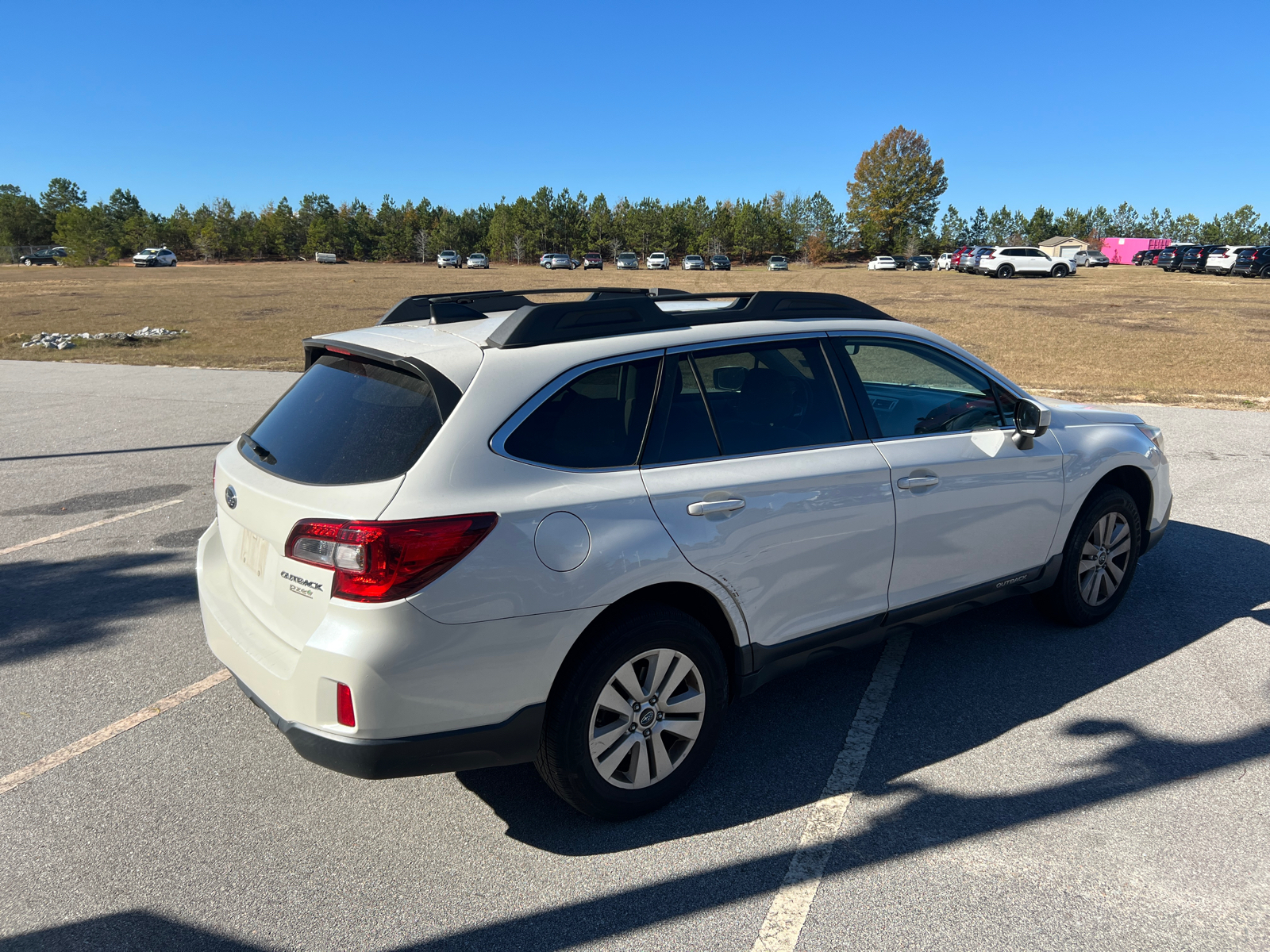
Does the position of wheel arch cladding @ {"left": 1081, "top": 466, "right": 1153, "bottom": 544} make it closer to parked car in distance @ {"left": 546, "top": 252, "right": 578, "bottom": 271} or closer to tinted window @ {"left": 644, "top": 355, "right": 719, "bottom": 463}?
tinted window @ {"left": 644, "top": 355, "right": 719, "bottom": 463}

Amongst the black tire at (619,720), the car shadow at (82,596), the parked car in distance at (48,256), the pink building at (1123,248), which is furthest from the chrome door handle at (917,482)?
the pink building at (1123,248)

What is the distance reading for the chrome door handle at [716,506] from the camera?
2.99 metres

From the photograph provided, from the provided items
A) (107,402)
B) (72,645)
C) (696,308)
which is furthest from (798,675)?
(107,402)

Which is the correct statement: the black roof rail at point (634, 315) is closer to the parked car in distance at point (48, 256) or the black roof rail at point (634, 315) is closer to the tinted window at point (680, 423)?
the tinted window at point (680, 423)

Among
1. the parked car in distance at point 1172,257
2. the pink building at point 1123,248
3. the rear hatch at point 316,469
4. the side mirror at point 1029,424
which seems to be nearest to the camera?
the rear hatch at point 316,469

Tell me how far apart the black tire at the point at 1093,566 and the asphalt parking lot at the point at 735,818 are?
0.12 m

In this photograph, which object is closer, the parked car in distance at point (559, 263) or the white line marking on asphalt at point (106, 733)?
the white line marking on asphalt at point (106, 733)

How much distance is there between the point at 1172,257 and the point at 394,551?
74395mm

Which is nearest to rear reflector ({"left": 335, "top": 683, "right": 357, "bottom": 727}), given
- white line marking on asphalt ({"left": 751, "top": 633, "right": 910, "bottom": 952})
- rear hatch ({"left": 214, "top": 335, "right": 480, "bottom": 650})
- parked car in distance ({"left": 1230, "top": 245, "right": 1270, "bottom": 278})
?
rear hatch ({"left": 214, "top": 335, "right": 480, "bottom": 650})

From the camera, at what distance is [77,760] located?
11.1 ft

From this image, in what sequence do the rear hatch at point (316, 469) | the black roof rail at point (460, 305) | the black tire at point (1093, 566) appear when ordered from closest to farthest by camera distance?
the rear hatch at point (316, 469) < the black roof rail at point (460, 305) < the black tire at point (1093, 566)

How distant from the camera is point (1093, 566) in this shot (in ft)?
14.6

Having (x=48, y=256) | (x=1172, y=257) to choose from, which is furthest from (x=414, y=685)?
(x=48, y=256)

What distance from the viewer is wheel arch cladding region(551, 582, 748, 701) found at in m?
2.84
